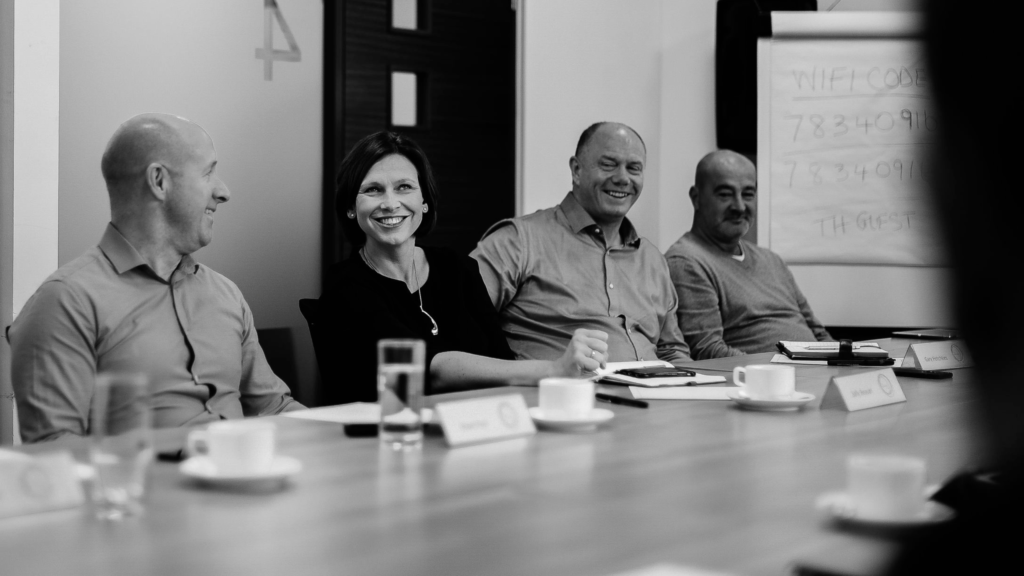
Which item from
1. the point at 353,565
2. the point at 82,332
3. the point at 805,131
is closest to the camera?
the point at 353,565

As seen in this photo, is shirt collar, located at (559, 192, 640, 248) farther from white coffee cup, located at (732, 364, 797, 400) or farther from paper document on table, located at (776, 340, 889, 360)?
white coffee cup, located at (732, 364, 797, 400)

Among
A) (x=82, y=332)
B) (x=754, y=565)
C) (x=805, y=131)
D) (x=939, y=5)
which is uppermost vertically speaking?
(x=805, y=131)

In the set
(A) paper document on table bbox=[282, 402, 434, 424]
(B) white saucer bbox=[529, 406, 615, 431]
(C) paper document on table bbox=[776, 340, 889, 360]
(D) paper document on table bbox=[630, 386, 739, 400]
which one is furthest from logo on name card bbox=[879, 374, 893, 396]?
(A) paper document on table bbox=[282, 402, 434, 424]

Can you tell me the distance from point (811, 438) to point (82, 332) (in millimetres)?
1417

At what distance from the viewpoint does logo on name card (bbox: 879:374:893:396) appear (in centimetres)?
178

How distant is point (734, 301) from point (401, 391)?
109 inches

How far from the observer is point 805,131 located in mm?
4402

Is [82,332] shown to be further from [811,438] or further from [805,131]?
[805,131]

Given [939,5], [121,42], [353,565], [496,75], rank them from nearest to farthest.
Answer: [939,5] < [353,565] < [121,42] < [496,75]

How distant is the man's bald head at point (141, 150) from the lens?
2.13m

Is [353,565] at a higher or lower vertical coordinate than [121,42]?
lower

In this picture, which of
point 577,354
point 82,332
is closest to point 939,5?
point 577,354

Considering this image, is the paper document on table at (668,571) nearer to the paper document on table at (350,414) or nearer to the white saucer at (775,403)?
the paper document on table at (350,414)

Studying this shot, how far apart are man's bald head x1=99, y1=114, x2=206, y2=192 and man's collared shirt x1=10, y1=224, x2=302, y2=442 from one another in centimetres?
14
